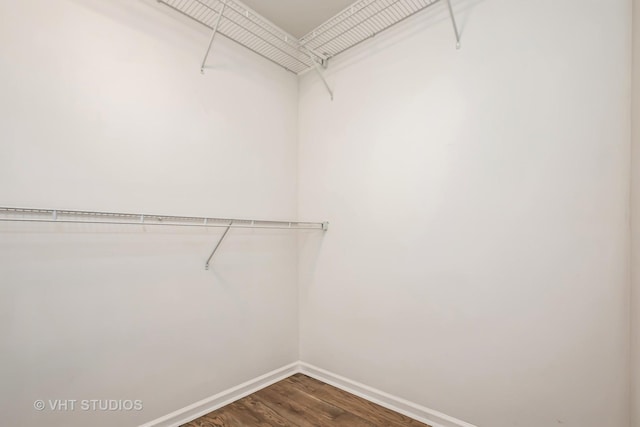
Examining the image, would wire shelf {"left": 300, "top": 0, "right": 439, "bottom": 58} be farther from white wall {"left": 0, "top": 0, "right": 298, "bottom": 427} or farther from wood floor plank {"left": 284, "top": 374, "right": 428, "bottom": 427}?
wood floor plank {"left": 284, "top": 374, "right": 428, "bottom": 427}

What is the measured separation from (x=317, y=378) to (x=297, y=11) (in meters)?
2.51

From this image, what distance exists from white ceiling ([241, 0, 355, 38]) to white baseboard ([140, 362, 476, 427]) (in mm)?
2417

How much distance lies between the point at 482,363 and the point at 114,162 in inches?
82.8

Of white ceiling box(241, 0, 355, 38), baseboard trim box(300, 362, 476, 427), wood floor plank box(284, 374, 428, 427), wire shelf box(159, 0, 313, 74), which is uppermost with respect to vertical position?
white ceiling box(241, 0, 355, 38)

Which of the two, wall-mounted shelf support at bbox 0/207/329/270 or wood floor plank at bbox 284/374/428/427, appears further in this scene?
wood floor plank at bbox 284/374/428/427

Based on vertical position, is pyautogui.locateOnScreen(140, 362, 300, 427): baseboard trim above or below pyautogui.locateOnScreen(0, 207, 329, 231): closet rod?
below

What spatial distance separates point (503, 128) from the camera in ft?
4.86

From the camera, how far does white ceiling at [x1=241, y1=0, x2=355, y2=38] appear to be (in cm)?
185

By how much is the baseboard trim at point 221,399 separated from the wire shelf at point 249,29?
2243mm

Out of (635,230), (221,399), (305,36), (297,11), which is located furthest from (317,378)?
(297,11)

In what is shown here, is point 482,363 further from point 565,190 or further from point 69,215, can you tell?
point 69,215

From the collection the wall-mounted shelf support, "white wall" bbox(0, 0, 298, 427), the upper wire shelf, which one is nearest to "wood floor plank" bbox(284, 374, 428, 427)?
"white wall" bbox(0, 0, 298, 427)

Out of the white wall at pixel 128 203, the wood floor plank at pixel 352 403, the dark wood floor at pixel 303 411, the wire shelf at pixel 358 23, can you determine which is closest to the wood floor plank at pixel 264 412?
Answer: the dark wood floor at pixel 303 411

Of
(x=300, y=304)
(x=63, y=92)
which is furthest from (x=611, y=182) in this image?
(x=63, y=92)
